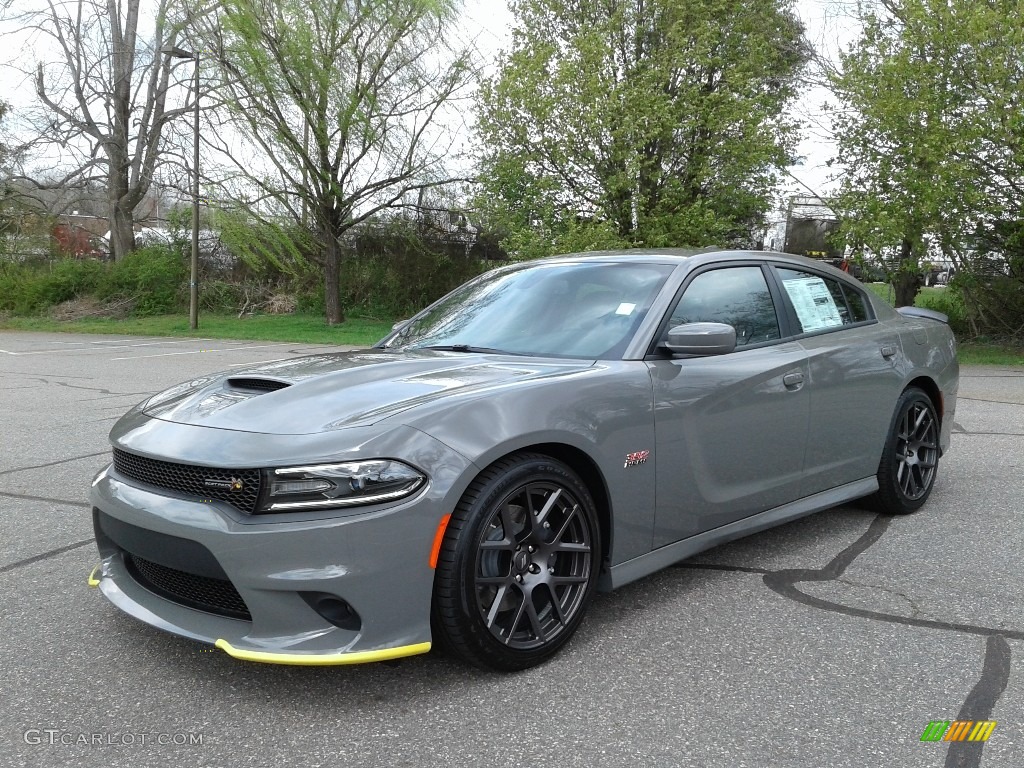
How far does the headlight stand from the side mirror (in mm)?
1340

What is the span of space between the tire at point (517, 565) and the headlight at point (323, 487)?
0.29 metres

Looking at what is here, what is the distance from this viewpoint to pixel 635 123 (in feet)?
65.1

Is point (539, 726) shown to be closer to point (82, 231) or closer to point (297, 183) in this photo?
point (297, 183)

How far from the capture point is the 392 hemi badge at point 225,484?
264cm

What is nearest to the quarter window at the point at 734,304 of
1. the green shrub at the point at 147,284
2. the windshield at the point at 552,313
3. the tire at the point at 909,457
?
the windshield at the point at 552,313

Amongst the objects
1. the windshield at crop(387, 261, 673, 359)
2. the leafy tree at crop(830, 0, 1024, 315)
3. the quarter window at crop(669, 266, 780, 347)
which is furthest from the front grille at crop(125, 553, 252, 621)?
the leafy tree at crop(830, 0, 1024, 315)

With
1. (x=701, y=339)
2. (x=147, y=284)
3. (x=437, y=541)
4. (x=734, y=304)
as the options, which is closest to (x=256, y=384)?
(x=437, y=541)

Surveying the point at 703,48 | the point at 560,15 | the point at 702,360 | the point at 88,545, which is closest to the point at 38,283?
the point at 560,15

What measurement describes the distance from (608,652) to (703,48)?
19.8 m

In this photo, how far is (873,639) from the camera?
322cm

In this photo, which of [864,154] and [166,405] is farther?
[864,154]

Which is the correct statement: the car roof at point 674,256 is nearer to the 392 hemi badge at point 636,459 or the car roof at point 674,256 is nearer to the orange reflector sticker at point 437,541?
the 392 hemi badge at point 636,459

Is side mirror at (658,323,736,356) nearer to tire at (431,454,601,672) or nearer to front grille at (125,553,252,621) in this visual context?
tire at (431,454,601,672)

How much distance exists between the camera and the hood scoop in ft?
10.5
